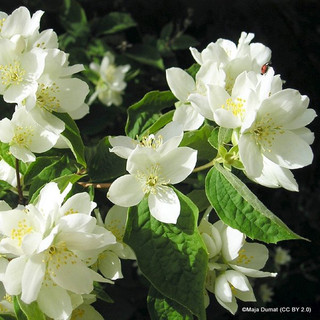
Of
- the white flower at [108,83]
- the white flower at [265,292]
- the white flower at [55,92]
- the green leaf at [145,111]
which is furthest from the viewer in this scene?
the white flower at [265,292]

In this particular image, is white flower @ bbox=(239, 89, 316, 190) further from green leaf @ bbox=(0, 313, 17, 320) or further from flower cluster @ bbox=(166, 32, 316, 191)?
green leaf @ bbox=(0, 313, 17, 320)

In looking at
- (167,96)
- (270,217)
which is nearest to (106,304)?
(167,96)

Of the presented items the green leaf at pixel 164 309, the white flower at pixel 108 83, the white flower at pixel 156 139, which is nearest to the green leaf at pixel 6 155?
the white flower at pixel 156 139

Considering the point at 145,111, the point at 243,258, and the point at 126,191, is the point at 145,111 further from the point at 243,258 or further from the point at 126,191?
the point at 243,258

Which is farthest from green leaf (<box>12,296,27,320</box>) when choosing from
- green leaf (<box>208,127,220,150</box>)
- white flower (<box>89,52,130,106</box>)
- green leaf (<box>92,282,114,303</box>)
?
white flower (<box>89,52,130,106</box>)

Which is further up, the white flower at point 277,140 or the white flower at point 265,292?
the white flower at point 277,140

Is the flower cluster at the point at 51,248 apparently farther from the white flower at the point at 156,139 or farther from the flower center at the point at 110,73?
the flower center at the point at 110,73

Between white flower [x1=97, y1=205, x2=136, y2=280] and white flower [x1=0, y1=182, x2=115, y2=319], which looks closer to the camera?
white flower [x1=0, y1=182, x2=115, y2=319]

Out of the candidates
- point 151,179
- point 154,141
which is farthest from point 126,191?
point 154,141
